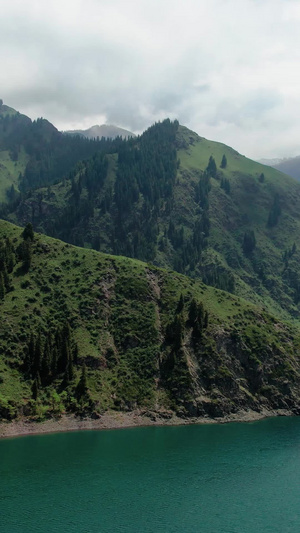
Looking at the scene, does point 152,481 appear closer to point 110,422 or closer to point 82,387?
point 110,422

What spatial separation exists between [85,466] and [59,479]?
10.4 metres

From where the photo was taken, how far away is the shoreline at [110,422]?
133875 mm

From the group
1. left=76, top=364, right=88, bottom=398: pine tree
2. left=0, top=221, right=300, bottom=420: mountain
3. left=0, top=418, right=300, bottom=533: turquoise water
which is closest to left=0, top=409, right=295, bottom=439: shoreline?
left=0, top=221, right=300, bottom=420: mountain

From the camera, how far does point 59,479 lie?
106m

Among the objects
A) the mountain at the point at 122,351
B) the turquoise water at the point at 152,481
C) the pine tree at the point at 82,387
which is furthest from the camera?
the mountain at the point at 122,351

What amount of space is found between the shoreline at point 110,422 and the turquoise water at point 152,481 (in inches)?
123

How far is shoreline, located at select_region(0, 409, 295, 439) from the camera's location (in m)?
134

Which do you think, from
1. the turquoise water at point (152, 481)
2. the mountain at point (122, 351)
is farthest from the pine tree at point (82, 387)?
the turquoise water at point (152, 481)

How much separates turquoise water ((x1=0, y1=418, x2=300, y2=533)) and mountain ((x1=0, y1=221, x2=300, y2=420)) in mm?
13412

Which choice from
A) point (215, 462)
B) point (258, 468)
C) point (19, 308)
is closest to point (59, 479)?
point (215, 462)

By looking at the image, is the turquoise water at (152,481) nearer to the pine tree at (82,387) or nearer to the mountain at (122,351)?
the mountain at (122,351)

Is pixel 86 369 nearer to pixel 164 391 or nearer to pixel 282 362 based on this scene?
pixel 164 391

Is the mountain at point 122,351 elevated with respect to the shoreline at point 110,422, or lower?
elevated

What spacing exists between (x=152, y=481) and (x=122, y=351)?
69915 mm
